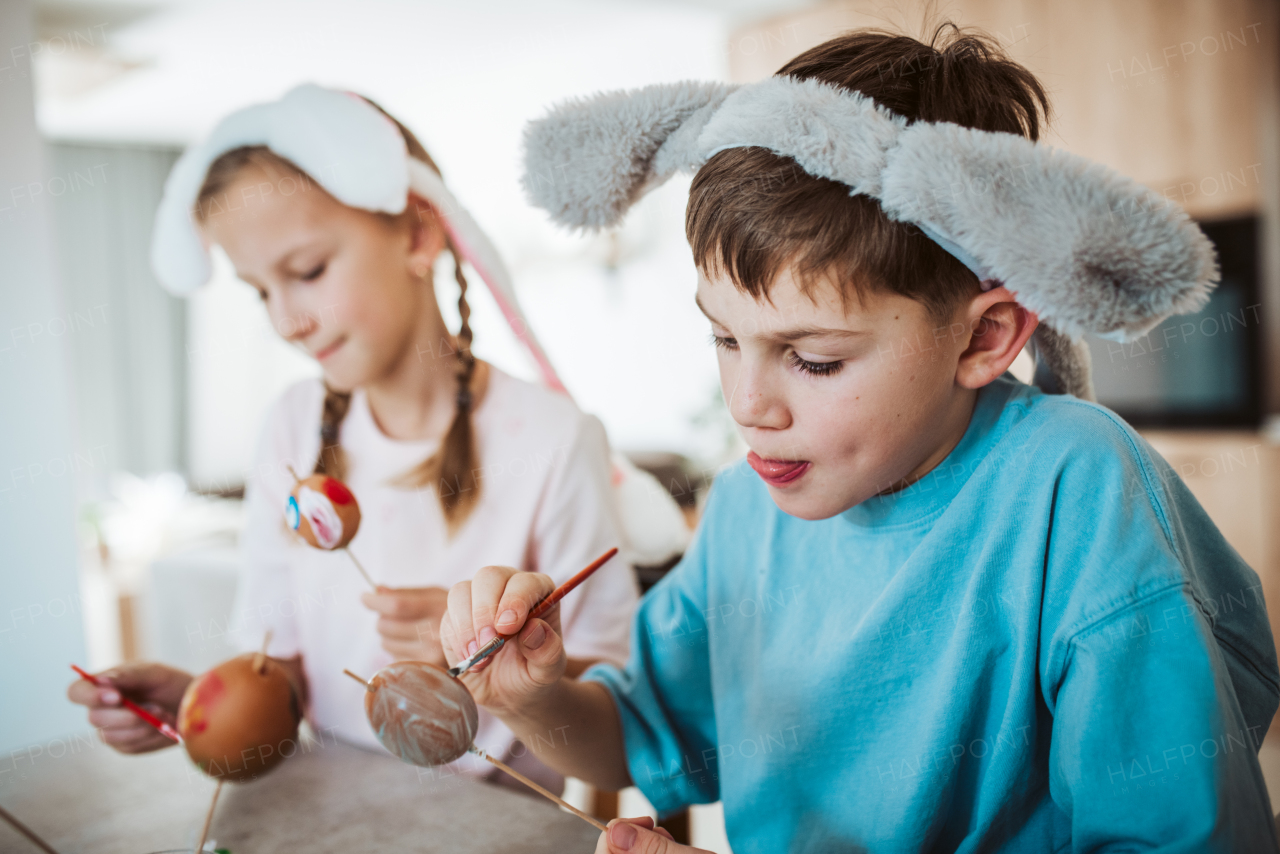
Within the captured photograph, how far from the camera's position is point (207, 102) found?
391 cm

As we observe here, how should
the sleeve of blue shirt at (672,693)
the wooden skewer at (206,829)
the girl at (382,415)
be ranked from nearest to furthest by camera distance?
the wooden skewer at (206,829)
the sleeve of blue shirt at (672,693)
the girl at (382,415)

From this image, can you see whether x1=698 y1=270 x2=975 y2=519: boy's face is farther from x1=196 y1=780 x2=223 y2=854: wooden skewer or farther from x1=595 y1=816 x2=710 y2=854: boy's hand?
x1=196 y1=780 x2=223 y2=854: wooden skewer

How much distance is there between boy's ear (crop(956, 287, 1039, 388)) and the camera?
2.05ft

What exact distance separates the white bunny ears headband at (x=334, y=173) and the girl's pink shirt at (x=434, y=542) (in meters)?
0.10

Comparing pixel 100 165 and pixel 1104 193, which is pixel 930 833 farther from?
pixel 100 165

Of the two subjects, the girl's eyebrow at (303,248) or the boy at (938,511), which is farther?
the girl's eyebrow at (303,248)

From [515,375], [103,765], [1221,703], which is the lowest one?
[103,765]

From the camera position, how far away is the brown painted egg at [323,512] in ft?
2.77

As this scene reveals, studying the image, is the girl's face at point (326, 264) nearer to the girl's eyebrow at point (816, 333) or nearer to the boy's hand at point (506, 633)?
the boy's hand at point (506, 633)

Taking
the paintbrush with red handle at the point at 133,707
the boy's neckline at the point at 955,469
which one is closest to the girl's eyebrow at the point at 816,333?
the boy's neckline at the point at 955,469

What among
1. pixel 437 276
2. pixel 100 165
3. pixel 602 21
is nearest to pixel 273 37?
pixel 602 21

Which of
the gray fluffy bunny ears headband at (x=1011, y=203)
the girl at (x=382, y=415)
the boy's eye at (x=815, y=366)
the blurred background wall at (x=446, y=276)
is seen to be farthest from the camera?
the blurred background wall at (x=446, y=276)

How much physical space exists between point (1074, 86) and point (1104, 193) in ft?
8.74

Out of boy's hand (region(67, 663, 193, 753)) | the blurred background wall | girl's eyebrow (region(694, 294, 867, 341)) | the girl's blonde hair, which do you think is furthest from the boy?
boy's hand (region(67, 663, 193, 753))
